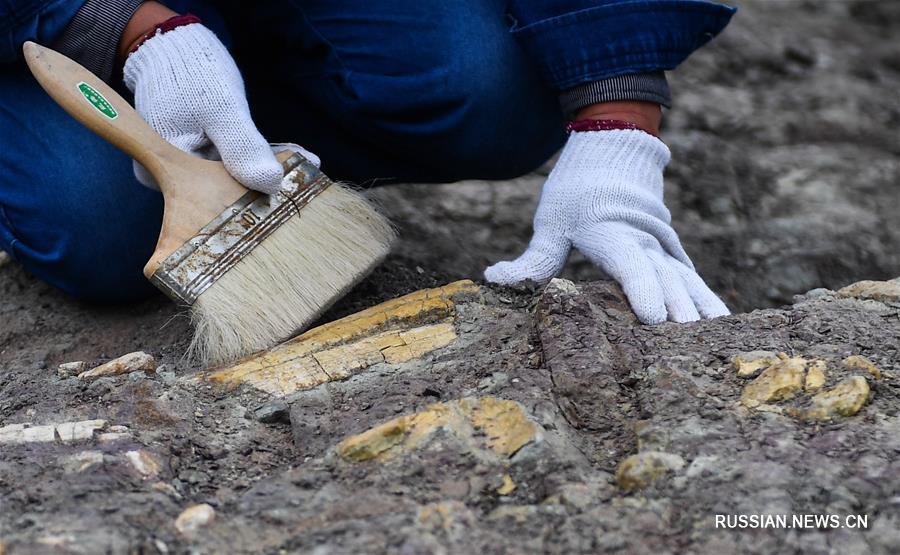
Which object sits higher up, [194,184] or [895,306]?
[194,184]

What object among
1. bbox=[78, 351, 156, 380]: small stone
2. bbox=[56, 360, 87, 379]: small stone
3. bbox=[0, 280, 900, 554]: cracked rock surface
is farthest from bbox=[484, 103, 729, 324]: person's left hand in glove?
bbox=[56, 360, 87, 379]: small stone

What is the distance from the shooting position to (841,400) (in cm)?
129

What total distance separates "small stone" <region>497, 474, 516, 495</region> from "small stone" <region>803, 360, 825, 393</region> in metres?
0.46

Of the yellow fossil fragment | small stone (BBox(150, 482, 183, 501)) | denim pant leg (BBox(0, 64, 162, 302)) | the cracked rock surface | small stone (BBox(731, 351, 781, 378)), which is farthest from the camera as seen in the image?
denim pant leg (BBox(0, 64, 162, 302))

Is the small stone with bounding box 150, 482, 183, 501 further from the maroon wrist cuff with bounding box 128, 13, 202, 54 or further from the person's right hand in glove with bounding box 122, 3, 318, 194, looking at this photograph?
the maroon wrist cuff with bounding box 128, 13, 202, 54

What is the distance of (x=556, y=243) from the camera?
182 centimetres

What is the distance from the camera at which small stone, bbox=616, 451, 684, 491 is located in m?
1.16

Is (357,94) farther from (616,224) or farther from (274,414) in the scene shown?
(274,414)

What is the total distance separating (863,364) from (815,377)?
0.27ft

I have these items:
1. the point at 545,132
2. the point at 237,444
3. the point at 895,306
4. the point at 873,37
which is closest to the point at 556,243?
the point at 545,132

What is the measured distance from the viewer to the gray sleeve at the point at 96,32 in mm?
1698

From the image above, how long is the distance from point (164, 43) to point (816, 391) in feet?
3.94

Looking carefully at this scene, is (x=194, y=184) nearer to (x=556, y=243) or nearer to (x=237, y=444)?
(x=237, y=444)

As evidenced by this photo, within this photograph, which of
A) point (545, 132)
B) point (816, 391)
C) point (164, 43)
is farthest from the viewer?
point (545, 132)
